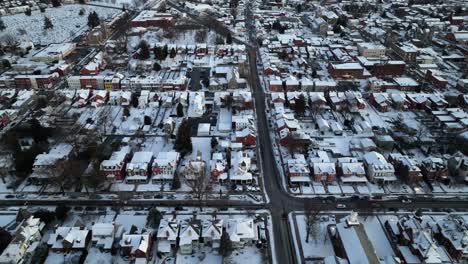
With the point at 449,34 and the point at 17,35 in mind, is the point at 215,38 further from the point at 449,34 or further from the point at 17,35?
the point at 449,34

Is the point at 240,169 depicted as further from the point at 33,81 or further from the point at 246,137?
the point at 33,81

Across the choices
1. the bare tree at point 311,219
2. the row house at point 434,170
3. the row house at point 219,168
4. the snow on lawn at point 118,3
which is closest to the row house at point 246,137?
the row house at point 219,168

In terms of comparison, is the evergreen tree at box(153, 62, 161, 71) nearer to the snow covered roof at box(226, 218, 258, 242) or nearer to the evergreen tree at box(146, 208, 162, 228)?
the evergreen tree at box(146, 208, 162, 228)

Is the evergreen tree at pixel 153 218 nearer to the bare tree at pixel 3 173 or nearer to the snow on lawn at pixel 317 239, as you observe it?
the snow on lawn at pixel 317 239

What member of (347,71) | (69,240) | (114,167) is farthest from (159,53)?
(69,240)

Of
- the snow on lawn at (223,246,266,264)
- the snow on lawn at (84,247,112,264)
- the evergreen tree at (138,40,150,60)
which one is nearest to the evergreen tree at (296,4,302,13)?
the evergreen tree at (138,40,150,60)

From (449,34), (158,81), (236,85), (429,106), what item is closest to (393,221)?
(429,106)
